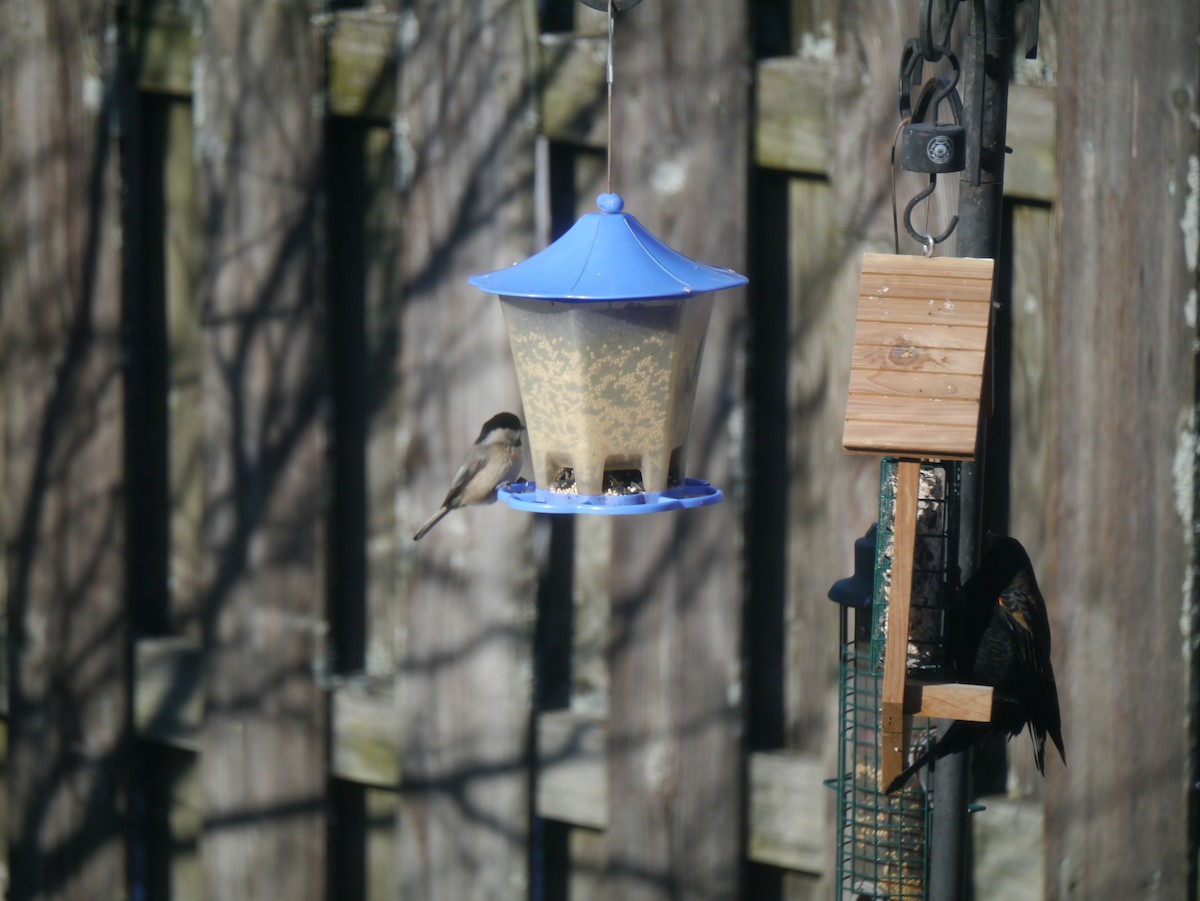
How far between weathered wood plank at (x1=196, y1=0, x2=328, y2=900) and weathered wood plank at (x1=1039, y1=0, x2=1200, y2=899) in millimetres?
1714

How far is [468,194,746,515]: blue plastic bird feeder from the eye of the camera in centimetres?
244

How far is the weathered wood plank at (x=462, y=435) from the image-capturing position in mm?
3410

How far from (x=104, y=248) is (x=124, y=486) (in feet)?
1.99

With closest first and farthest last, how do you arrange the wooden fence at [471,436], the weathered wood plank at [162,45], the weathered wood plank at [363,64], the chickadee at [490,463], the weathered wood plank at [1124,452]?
the weathered wood plank at [1124,452] → the wooden fence at [471,436] → the chickadee at [490,463] → the weathered wood plank at [363,64] → the weathered wood plank at [162,45]

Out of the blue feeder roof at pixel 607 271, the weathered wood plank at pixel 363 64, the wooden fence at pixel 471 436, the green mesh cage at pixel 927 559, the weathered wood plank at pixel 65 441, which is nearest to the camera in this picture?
the blue feeder roof at pixel 607 271

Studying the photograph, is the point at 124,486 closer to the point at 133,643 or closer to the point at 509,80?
the point at 133,643

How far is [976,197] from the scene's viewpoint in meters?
2.19

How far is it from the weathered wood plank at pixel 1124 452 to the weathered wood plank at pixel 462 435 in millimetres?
1156

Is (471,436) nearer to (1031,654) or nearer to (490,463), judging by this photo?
(490,463)

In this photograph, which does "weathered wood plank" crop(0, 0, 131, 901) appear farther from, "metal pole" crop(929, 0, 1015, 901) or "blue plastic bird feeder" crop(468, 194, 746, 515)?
"metal pole" crop(929, 0, 1015, 901)

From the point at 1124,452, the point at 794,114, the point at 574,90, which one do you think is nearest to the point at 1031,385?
the point at 1124,452

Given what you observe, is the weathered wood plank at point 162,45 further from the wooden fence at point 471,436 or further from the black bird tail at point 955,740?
the black bird tail at point 955,740

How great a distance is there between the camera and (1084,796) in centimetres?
298

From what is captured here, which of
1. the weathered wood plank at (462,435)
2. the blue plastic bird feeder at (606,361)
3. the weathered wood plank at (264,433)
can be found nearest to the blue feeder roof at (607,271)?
the blue plastic bird feeder at (606,361)
